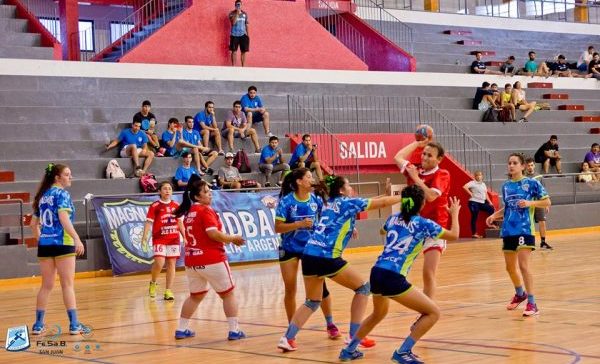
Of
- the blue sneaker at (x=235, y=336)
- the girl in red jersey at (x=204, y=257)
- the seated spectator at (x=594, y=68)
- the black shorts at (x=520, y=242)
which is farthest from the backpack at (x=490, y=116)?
the blue sneaker at (x=235, y=336)

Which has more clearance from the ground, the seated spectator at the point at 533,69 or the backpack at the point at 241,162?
the seated spectator at the point at 533,69

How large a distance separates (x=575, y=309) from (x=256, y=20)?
2038 centimetres

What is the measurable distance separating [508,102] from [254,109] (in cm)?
987

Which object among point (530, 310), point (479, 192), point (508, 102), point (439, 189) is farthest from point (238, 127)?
point (439, 189)

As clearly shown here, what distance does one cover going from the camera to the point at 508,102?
32.8 metres

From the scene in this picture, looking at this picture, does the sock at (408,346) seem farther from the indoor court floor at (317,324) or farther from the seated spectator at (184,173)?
the seated spectator at (184,173)

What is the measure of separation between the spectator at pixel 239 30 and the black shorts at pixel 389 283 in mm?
21121

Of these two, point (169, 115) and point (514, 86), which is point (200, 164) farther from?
point (514, 86)

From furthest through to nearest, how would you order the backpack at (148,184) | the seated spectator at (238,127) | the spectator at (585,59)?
the spectator at (585,59) → the seated spectator at (238,127) → the backpack at (148,184)

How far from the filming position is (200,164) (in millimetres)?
24281

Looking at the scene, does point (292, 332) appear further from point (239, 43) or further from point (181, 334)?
point (239, 43)

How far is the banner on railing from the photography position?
20.5 meters

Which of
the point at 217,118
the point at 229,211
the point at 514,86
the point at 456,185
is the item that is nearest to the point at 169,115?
the point at 217,118

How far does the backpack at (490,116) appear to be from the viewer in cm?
3238
